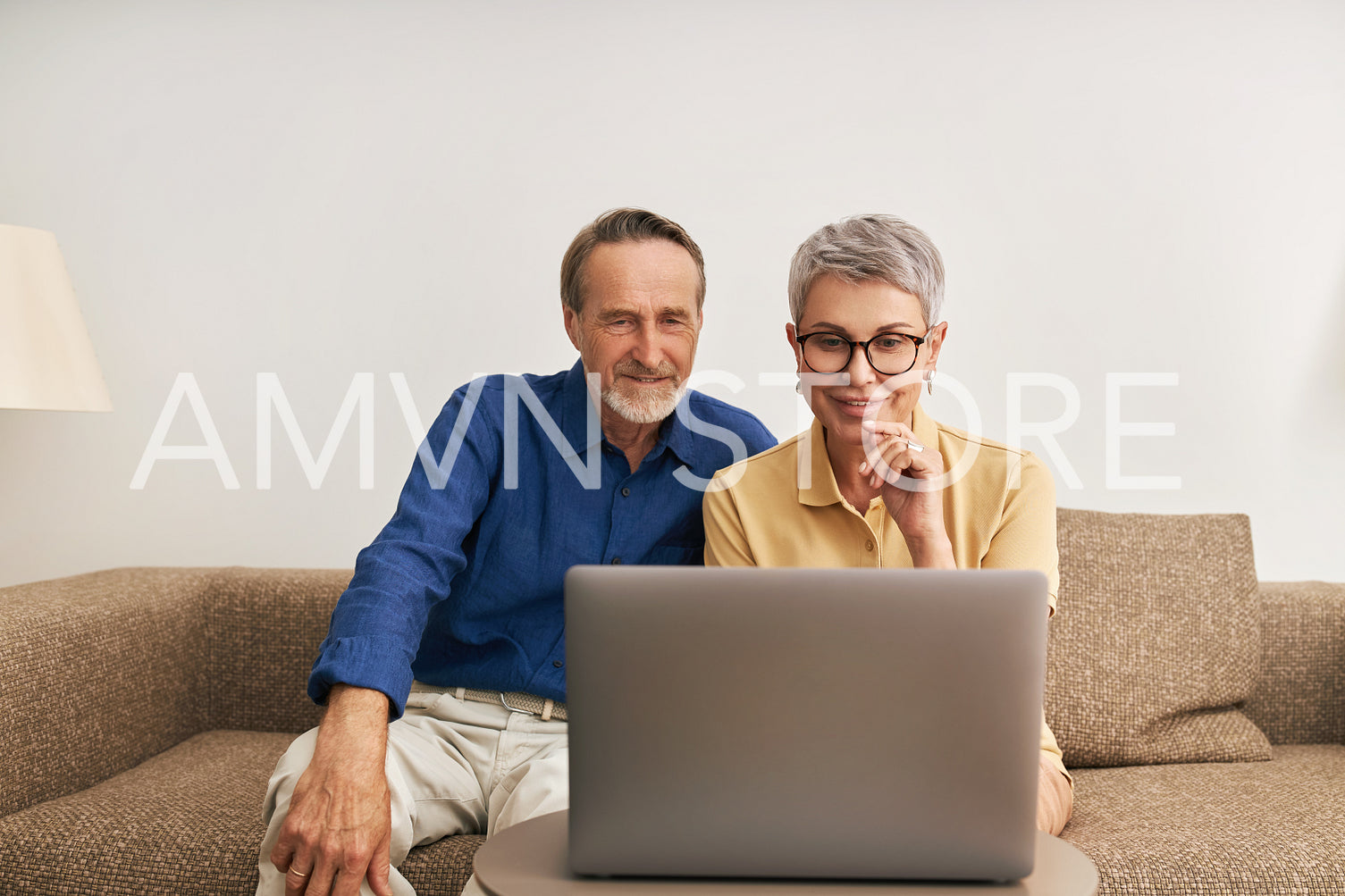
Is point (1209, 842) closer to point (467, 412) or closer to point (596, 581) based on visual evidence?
point (596, 581)

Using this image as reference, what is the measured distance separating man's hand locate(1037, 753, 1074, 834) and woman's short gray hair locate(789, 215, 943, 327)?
0.62 meters

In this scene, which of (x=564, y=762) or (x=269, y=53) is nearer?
(x=564, y=762)

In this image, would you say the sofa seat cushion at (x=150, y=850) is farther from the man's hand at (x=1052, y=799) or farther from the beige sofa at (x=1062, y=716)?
the man's hand at (x=1052, y=799)

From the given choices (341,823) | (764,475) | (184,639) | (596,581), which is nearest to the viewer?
(596,581)

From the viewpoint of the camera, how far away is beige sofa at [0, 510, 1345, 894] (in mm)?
1311

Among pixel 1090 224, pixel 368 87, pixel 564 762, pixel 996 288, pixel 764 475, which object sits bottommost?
pixel 564 762

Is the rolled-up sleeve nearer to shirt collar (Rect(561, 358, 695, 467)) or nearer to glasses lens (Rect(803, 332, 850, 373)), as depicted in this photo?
shirt collar (Rect(561, 358, 695, 467))

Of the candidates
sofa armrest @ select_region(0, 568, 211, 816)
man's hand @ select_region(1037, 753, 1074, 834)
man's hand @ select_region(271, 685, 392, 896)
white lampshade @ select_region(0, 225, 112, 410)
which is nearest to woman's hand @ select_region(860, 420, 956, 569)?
man's hand @ select_region(1037, 753, 1074, 834)

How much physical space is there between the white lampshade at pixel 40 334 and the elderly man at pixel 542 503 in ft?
3.05

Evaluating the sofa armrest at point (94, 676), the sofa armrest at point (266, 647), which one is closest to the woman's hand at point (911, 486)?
the sofa armrest at point (266, 647)

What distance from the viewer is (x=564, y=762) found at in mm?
1351

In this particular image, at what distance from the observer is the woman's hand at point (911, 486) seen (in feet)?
4.20

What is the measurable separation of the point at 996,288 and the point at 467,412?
1.31 metres

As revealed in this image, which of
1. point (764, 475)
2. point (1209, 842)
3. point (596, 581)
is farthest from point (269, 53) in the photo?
point (1209, 842)
